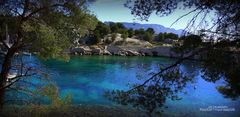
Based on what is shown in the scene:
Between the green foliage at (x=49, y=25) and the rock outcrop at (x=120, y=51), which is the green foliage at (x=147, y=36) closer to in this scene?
the rock outcrop at (x=120, y=51)

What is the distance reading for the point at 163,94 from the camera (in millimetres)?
6234

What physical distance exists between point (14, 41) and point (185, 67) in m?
5.07

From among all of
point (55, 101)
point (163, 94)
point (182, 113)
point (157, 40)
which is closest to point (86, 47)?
point (157, 40)

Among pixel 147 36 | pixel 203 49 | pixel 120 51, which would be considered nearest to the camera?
pixel 203 49

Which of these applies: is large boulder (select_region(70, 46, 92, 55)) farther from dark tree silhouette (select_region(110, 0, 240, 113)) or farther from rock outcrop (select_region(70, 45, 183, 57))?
dark tree silhouette (select_region(110, 0, 240, 113))

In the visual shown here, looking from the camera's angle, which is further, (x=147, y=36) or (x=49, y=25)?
(x=147, y=36)

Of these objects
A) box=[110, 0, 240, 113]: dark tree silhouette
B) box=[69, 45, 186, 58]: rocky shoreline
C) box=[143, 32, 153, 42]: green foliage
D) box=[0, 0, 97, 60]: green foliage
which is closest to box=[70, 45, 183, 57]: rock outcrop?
box=[69, 45, 186, 58]: rocky shoreline

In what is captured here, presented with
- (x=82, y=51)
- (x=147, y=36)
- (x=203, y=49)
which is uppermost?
(x=147, y=36)

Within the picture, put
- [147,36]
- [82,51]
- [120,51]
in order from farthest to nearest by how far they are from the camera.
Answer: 1. [147,36]
2. [120,51]
3. [82,51]

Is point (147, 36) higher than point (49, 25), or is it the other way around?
point (147, 36)

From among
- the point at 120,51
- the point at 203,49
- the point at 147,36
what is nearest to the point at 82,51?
the point at 120,51

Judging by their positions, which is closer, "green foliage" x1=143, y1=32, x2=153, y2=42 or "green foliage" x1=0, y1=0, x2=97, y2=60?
"green foliage" x1=0, y1=0, x2=97, y2=60

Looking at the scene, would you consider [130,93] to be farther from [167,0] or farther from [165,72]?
[167,0]

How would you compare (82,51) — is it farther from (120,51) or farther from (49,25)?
(49,25)
